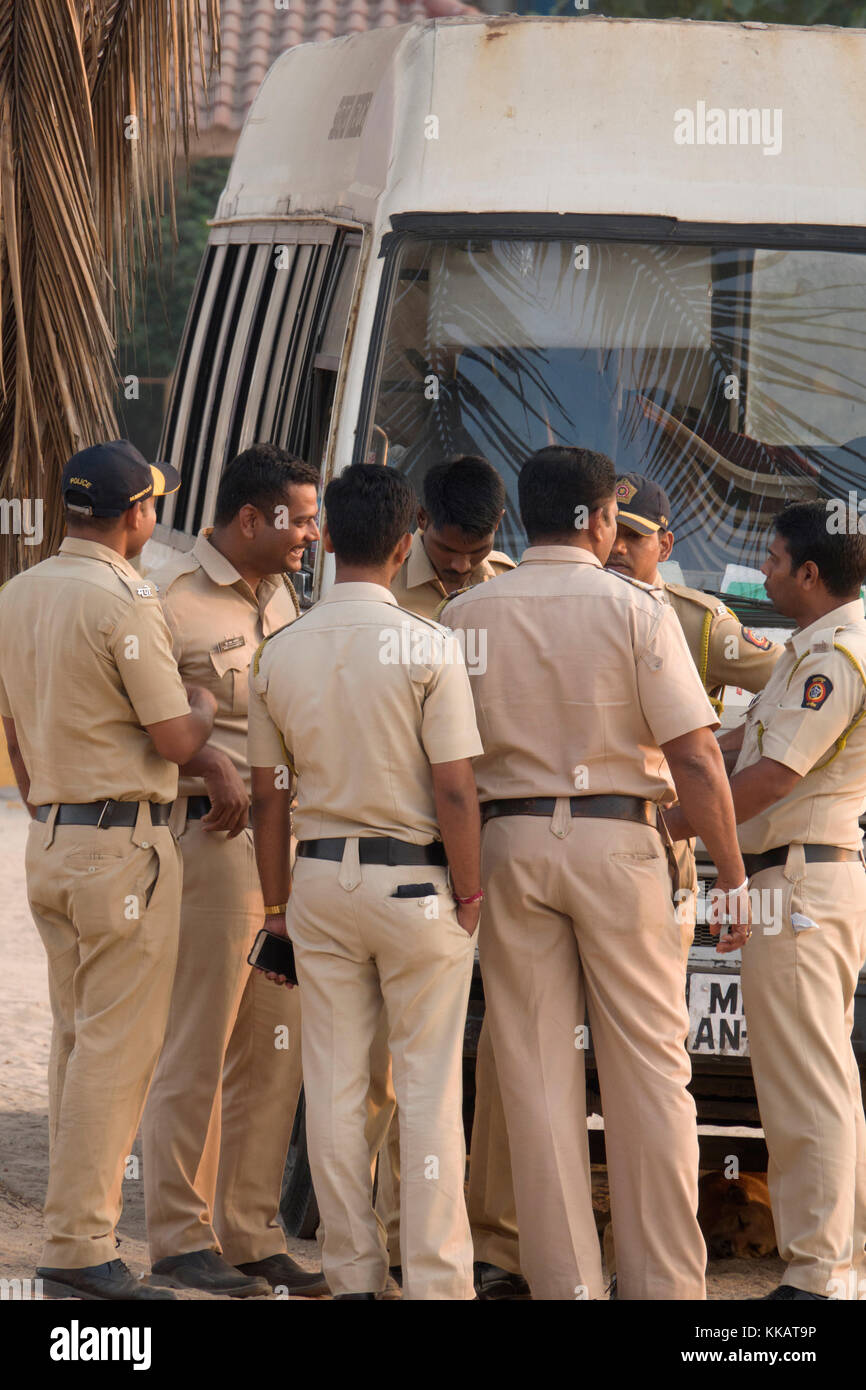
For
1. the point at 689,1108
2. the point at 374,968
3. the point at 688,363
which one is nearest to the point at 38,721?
the point at 374,968

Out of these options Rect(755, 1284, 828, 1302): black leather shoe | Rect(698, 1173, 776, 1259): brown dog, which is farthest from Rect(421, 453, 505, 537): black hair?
Rect(698, 1173, 776, 1259): brown dog

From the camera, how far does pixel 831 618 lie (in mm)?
4734

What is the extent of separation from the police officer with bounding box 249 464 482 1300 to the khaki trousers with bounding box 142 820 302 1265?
0.59 m

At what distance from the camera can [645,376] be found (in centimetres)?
572

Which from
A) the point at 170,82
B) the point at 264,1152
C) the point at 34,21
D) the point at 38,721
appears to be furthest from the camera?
the point at 170,82

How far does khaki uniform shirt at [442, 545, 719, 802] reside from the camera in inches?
171

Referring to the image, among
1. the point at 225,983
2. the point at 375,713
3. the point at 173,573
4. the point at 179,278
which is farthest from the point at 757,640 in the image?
the point at 179,278

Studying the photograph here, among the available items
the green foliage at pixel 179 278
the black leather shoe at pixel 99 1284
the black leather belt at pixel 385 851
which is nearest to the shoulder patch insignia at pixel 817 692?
the black leather belt at pixel 385 851

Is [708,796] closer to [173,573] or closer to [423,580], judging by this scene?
[423,580]

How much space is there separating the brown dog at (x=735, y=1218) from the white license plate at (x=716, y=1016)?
86 cm

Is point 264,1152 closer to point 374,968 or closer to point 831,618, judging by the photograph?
point 374,968

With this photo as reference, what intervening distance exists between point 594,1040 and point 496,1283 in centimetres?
86

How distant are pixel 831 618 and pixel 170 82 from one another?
3.64 metres

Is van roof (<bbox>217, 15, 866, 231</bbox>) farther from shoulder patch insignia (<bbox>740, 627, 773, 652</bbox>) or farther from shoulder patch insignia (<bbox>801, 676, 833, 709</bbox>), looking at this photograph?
shoulder patch insignia (<bbox>801, 676, 833, 709</bbox>)
